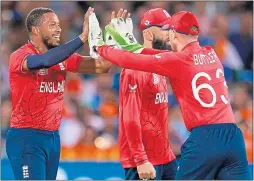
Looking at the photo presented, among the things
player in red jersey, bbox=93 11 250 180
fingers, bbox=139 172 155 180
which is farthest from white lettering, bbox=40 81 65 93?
fingers, bbox=139 172 155 180

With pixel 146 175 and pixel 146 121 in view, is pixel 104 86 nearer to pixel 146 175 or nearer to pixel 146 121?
pixel 146 121

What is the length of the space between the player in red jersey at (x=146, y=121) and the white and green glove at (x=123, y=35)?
0.52 metres

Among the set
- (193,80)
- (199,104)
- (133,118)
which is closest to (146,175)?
(133,118)

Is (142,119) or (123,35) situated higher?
(123,35)

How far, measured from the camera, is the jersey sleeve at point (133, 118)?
8.05 metres

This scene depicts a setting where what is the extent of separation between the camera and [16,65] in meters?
7.95

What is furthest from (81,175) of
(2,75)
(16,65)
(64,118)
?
(16,65)

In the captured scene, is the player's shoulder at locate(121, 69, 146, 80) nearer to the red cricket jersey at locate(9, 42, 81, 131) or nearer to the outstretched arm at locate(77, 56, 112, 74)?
the outstretched arm at locate(77, 56, 112, 74)

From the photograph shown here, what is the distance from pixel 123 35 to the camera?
7.75m

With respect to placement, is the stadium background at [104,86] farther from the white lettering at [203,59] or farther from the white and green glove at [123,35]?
the white lettering at [203,59]

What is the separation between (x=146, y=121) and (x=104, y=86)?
3.95 metres

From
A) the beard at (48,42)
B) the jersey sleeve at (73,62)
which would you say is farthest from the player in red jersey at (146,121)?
the beard at (48,42)

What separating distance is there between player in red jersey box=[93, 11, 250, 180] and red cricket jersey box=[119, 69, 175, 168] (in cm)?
74

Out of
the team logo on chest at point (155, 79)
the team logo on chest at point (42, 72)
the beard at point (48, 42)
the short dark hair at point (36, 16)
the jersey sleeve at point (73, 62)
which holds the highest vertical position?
the short dark hair at point (36, 16)
